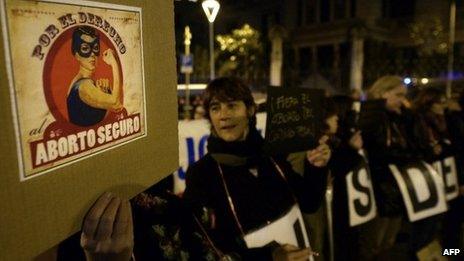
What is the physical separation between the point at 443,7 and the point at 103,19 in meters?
28.3

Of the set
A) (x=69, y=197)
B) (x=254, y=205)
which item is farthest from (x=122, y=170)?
(x=254, y=205)

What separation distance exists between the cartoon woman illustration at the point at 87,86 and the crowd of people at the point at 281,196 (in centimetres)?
18

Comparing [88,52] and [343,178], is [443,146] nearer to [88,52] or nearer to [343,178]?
[343,178]

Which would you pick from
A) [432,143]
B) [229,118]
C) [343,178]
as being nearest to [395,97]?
[432,143]

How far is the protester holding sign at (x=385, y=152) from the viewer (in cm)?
372

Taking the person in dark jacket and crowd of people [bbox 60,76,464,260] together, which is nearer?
crowd of people [bbox 60,76,464,260]

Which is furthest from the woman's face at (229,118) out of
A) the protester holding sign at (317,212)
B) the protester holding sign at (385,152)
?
the protester holding sign at (385,152)

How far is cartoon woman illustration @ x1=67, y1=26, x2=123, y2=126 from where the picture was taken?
0.74 metres

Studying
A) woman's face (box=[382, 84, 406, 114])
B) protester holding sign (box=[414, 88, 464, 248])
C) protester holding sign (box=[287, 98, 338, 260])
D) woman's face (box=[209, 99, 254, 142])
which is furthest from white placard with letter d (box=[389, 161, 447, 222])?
woman's face (box=[209, 99, 254, 142])

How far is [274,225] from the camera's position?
222cm

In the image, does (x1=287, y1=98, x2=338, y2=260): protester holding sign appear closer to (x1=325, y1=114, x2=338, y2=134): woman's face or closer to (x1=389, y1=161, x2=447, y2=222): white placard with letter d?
(x1=325, y1=114, x2=338, y2=134): woman's face

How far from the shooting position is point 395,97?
3.94 m

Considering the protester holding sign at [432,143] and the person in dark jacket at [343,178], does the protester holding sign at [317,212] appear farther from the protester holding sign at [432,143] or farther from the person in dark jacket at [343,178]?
the protester holding sign at [432,143]

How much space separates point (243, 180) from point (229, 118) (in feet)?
1.10
